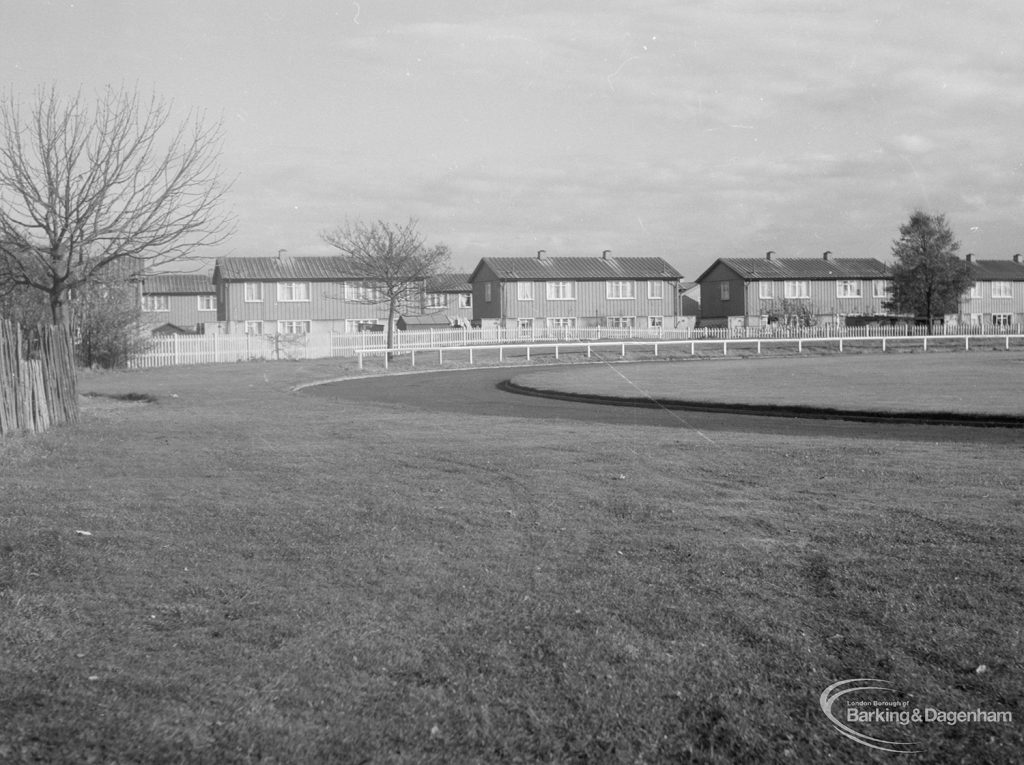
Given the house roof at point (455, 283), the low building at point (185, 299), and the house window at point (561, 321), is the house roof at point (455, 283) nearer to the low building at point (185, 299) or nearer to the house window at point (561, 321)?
the house window at point (561, 321)

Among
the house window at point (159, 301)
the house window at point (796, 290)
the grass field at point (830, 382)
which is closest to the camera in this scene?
the grass field at point (830, 382)

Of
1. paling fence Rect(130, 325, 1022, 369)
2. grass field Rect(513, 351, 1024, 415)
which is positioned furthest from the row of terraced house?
grass field Rect(513, 351, 1024, 415)

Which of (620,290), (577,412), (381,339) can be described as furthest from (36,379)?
(620,290)

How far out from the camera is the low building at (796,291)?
8281 cm

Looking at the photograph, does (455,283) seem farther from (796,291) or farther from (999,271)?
(999,271)

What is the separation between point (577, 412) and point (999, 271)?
8223 centimetres

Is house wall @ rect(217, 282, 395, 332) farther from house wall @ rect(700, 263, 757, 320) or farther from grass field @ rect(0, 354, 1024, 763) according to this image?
grass field @ rect(0, 354, 1024, 763)

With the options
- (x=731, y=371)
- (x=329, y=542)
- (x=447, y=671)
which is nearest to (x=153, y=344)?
(x=731, y=371)

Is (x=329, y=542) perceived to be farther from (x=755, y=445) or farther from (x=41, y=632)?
(x=755, y=445)

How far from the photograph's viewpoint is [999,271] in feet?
302

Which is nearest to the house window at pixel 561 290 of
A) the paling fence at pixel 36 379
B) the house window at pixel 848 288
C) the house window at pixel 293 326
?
the house window at pixel 293 326

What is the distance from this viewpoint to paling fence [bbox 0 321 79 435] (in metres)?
15.4

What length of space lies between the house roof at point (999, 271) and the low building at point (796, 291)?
9.03 metres

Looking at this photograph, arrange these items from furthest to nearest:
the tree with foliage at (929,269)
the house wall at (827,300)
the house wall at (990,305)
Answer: the house wall at (990,305)
the house wall at (827,300)
the tree with foliage at (929,269)
